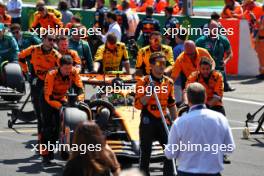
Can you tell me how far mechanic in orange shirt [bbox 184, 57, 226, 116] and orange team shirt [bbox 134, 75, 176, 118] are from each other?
95cm

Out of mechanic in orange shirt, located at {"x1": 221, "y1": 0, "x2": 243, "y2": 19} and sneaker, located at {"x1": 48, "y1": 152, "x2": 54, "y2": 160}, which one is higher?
mechanic in orange shirt, located at {"x1": 221, "y1": 0, "x2": 243, "y2": 19}

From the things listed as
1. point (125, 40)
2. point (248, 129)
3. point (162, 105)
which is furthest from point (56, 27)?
point (162, 105)

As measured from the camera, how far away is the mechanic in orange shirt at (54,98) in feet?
47.8

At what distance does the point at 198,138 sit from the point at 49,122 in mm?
5368

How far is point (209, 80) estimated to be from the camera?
47.4 feet

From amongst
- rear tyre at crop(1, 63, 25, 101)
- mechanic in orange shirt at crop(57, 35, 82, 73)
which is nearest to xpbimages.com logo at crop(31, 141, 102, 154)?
mechanic in orange shirt at crop(57, 35, 82, 73)

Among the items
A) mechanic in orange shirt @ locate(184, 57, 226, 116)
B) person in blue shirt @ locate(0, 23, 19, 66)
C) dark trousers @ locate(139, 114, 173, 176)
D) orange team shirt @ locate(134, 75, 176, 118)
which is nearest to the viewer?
dark trousers @ locate(139, 114, 173, 176)

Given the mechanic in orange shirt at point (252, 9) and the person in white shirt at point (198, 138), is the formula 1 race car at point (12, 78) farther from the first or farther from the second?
the person in white shirt at point (198, 138)

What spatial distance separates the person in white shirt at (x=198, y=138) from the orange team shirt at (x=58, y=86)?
4.90m

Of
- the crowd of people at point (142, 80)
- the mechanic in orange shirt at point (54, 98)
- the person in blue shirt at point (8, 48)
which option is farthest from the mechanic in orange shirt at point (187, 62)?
the person in blue shirt at point (8, 48)

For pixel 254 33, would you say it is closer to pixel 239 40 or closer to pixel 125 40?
pixel 239 40

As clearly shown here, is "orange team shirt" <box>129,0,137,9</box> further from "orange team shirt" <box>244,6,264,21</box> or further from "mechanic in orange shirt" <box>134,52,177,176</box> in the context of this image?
"mechanic in orange shirt" <box>134,52,177,176</box>

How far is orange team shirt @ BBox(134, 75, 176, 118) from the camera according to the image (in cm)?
1313

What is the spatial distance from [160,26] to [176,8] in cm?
586
